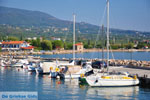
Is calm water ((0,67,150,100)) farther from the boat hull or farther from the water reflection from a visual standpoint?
the boat hull

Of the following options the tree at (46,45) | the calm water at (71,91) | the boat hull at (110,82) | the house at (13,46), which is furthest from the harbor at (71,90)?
the tree at (46,45)

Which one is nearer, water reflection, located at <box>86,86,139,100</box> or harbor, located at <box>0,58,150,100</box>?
harbor, located at <box>0,58,150,100</box>

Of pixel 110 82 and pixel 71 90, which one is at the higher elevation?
pixel 110 82

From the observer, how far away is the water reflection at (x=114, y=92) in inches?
1037

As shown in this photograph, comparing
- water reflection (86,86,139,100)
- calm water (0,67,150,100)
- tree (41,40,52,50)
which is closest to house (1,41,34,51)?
tree (41,40,52,50)

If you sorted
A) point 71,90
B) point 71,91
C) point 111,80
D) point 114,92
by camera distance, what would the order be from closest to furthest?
point 114,92 < point 71,91 < point 71,90 < point 111,80

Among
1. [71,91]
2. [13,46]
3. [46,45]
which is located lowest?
[71,91]

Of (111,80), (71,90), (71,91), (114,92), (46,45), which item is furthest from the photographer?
(46,45)

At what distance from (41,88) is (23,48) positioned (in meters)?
A: 78.9

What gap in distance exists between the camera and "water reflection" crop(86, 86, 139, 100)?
2634 centimetres

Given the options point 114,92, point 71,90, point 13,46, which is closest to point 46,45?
point 13,46

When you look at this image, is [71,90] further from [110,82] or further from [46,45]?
[46,45]

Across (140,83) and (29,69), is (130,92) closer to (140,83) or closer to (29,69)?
(140,83)

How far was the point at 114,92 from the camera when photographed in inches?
1101
